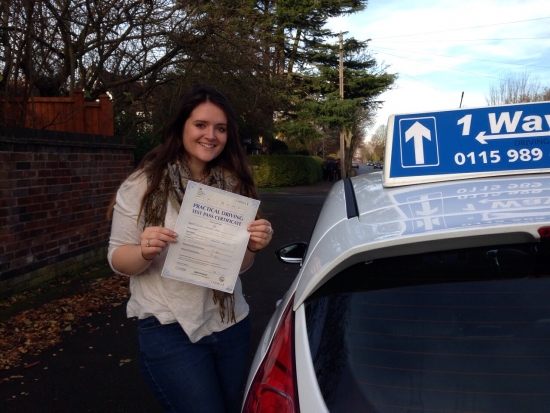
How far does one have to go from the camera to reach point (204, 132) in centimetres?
212

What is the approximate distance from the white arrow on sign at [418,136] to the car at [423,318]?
572 mm

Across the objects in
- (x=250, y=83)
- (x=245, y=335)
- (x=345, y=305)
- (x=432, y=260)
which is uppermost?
(x=250, y=83)

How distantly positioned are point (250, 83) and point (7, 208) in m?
6.17

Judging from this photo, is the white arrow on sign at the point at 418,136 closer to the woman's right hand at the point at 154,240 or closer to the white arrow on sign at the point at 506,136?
the white arrow on sign at the point at 506,136

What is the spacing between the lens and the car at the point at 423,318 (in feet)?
4.46

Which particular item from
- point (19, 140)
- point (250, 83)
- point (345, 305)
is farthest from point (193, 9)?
point (345, 305)

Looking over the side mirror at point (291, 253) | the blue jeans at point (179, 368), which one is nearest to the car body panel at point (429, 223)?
the blue jeans at point (179, 368)

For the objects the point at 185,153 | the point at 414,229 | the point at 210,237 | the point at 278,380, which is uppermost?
the point at 185,153

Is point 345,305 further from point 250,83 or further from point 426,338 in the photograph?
point 250,83

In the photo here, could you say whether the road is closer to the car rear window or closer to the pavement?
the pavement

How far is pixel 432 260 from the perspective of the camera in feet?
4.90

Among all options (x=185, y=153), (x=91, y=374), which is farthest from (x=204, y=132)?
(x=91, y=374)

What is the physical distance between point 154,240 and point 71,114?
19.7 feet

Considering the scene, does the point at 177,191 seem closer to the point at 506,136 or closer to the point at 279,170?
the point at 506,136
